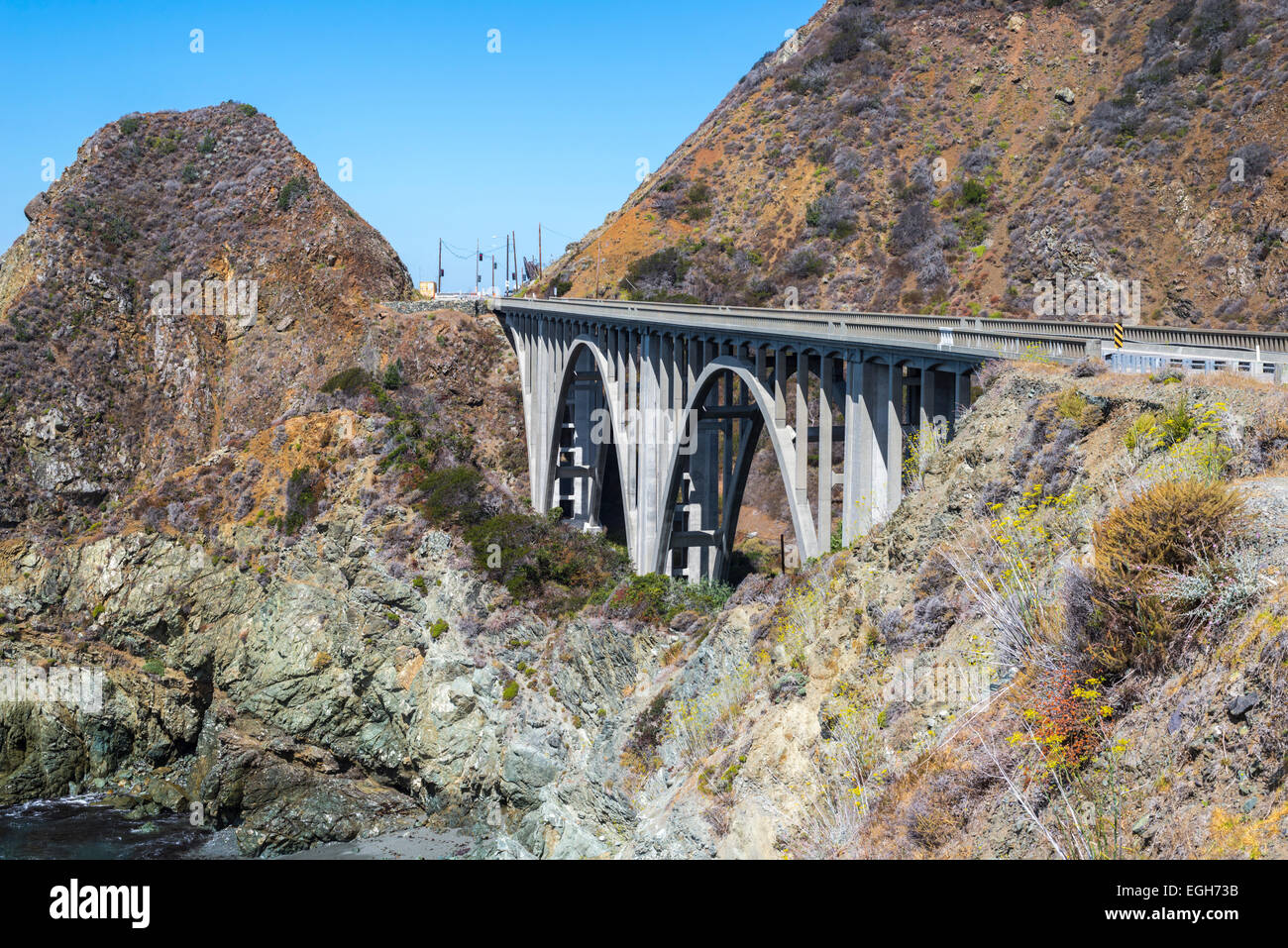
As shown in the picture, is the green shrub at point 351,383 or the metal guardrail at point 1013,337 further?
the green shrub at point 351,383

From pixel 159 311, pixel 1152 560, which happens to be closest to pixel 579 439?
pixel 159 311

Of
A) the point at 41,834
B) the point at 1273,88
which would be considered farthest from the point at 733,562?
the point at 1273,88

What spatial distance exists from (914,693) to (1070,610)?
3.99 metres

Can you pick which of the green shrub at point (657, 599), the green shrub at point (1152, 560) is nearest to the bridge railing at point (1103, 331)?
the green shrub at point (1152, 560)

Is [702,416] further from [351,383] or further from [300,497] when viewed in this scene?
[351,383]

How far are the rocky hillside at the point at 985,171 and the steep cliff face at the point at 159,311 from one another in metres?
18.8

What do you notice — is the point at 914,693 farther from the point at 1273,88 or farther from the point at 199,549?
the point at 1273,88

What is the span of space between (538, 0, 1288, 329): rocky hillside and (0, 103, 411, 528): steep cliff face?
61.6ft

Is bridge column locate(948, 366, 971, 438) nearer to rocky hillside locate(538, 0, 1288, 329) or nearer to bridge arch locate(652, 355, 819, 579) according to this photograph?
bridge arch locate(652, 355, 819, 579)

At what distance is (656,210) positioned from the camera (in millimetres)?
82250

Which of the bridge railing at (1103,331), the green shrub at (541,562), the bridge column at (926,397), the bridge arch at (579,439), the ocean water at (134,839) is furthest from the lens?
the bridge arch at (579,439)

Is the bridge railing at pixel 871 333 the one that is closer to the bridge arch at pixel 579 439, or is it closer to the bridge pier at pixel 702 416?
the bridge pier at pixel 702 416

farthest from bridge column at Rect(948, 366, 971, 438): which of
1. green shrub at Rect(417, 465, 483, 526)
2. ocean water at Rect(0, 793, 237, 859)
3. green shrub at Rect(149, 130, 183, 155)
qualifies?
green shrub at Rect(149, 130, 183, 155)

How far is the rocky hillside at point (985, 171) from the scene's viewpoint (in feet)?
171
